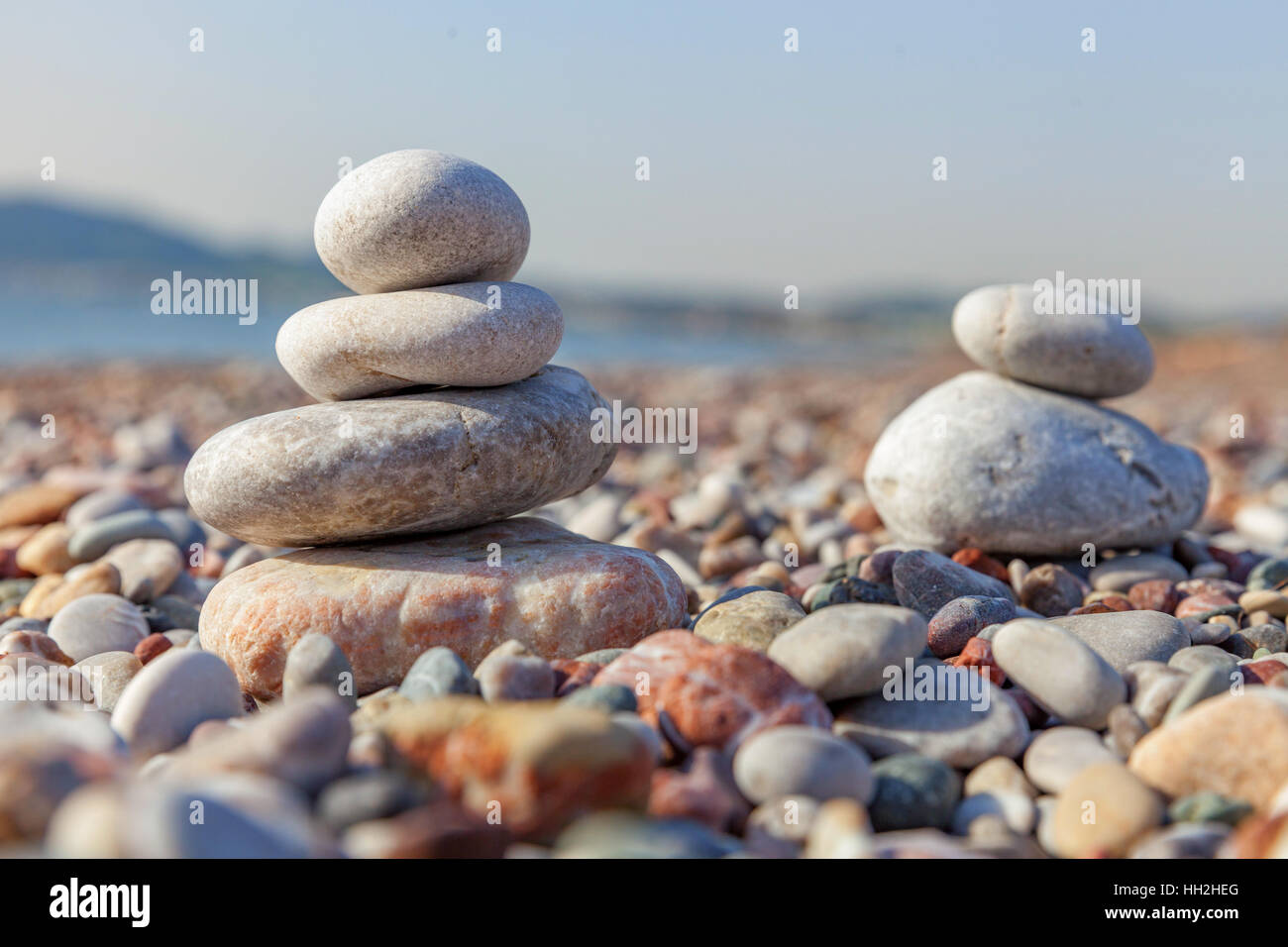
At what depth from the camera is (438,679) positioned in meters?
3.19

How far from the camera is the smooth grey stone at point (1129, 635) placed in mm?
3666

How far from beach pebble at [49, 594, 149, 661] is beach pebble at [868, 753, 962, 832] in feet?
11.0

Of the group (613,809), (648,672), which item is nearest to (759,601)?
(648,672)

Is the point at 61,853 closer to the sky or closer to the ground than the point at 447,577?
closer to the ground

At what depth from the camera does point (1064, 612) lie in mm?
4781

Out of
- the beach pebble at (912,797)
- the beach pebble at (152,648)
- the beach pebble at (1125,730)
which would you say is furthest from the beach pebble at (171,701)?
the beach pebble at (1125,730)

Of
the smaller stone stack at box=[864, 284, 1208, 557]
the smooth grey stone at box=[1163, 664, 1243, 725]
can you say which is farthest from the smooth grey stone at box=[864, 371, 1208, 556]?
the smooth grey stone at box=[1163, 664, 1243, 725]

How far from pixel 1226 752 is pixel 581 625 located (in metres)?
2.14

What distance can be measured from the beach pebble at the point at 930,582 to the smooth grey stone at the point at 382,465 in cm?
159

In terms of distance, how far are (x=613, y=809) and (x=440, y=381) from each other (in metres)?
2.25

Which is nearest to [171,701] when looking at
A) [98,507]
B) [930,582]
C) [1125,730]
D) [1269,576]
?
[1125,730]

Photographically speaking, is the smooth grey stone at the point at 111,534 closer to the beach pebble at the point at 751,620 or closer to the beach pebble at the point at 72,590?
the beach pebble at the point at 72,590

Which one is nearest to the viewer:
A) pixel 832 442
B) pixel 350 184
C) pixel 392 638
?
pixel 392 638
